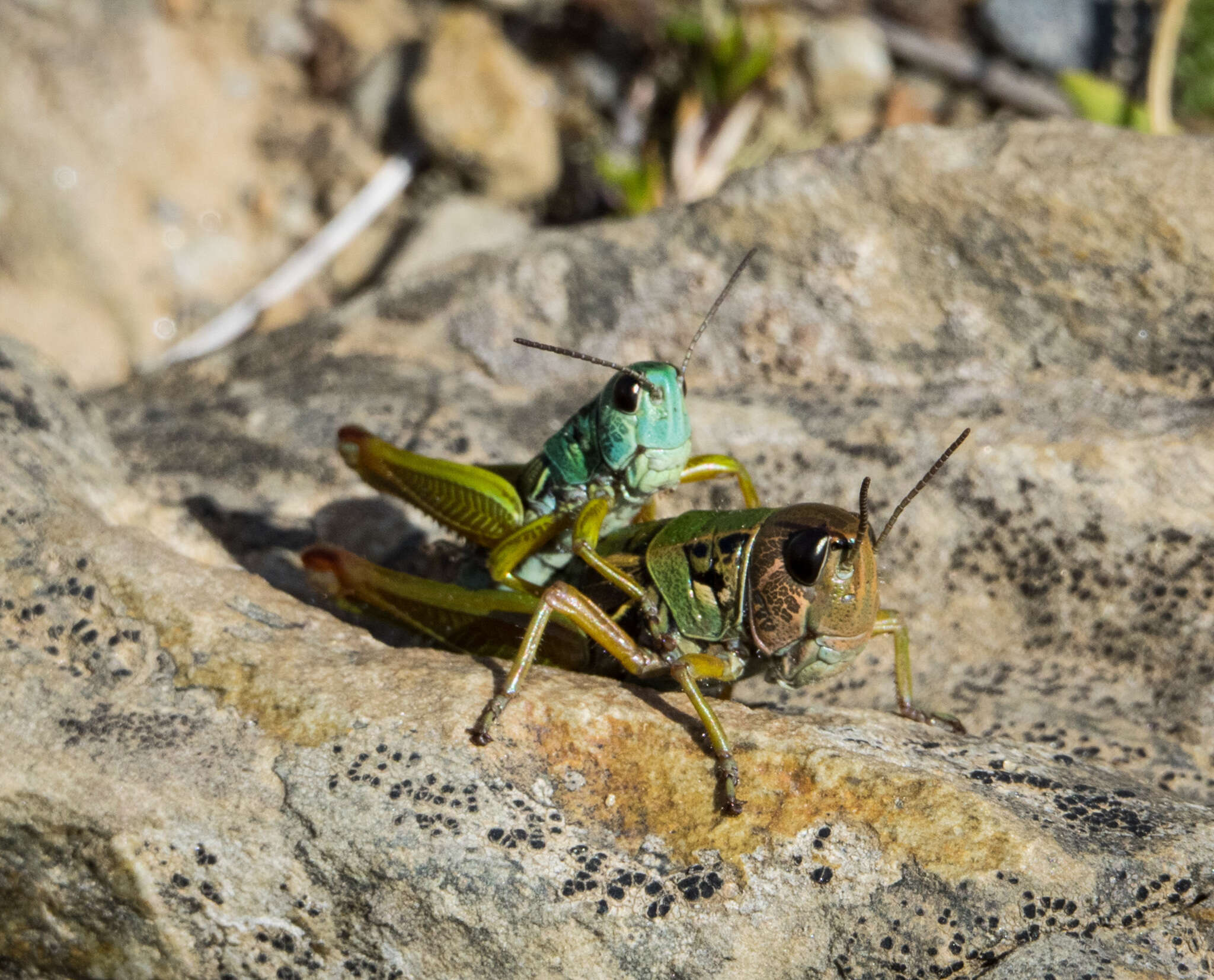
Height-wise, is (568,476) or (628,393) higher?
(628,393)

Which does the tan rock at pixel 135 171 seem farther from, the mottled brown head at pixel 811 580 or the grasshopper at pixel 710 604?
the mottled brown head at pixel 811 580

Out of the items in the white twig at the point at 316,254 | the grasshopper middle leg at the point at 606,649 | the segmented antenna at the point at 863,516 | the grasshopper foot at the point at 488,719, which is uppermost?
the white twig at the point at 316,254

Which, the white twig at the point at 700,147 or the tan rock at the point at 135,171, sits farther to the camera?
the white twig at the point at 700,147

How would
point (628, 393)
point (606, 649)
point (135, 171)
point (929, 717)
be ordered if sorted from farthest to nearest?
point (135, 171) → point (628, 393) → point (929, 717) → point (606, 649)

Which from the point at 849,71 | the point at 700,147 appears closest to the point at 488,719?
the point at 700,147

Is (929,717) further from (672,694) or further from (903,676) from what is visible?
(672,694)

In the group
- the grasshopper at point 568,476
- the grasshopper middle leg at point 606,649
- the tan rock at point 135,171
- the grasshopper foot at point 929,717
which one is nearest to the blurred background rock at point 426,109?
the tan rock at point 135,171

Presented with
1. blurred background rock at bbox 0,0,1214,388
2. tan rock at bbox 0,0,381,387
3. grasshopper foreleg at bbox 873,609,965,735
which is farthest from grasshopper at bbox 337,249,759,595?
tan rock at bbox 0,0,381,387

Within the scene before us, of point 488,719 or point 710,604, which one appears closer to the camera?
point 488,719
